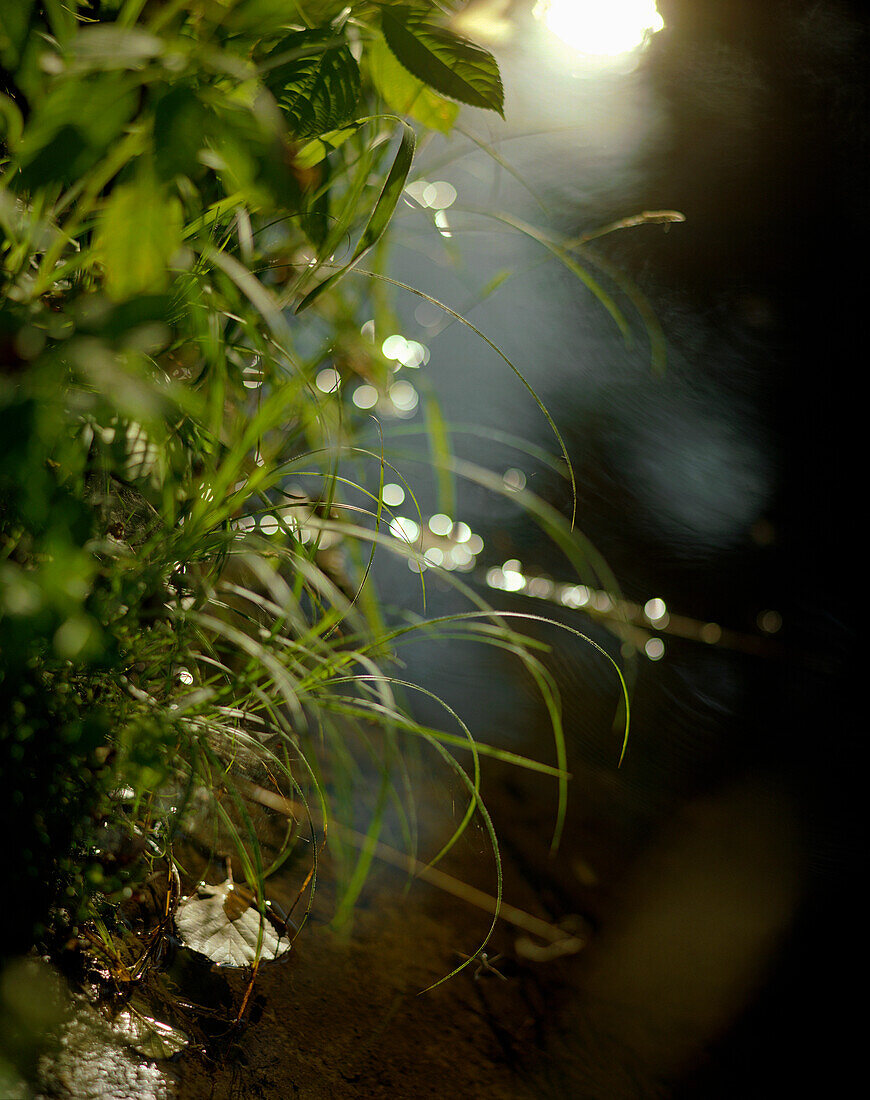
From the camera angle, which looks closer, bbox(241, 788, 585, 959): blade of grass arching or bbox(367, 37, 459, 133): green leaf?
bbox(367, 37, 459, 133): green leaf

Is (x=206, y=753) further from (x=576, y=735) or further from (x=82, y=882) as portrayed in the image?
(x=576, y=735)

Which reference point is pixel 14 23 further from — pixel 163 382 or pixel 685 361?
pixel 685 361

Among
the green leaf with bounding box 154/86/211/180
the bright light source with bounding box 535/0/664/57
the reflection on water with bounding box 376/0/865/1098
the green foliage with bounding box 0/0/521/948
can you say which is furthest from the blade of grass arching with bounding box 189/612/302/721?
the bright light source with bounding box 535/0/664/57

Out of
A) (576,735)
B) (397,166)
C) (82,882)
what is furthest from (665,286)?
(82,882)

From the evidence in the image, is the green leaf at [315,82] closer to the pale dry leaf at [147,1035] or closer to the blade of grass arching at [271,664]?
the blade of grass arching at [271,664]

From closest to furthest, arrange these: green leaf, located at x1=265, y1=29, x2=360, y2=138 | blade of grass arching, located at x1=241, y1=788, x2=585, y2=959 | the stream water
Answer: green leaf, located at x1=265, y1=29, x2=360, y2=138 → blade of grass arching, located at x1=241, y1=788, x2=585, y2=959 → the stream water

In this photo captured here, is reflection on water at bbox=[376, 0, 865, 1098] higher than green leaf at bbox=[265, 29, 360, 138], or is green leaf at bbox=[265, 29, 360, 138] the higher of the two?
green leaf at bbox=[265, 29, 360, 138]

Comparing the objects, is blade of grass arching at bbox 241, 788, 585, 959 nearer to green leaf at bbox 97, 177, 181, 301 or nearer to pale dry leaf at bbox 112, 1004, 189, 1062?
pale dry leaf at bbox 112, 1004, 189, 1062
